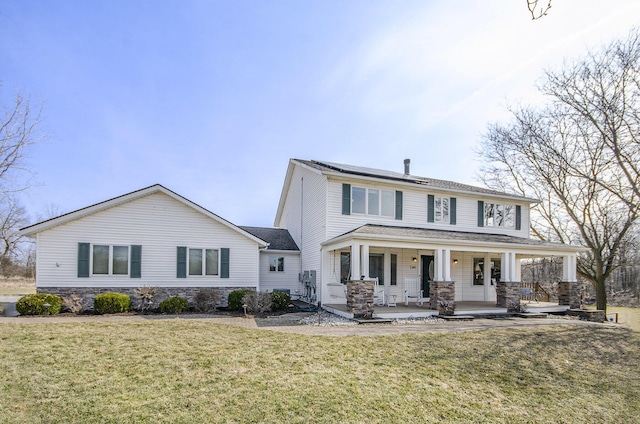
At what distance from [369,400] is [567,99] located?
1619 centimetres

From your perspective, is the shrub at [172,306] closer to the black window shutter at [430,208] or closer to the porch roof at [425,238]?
the porch roof at [425,238]

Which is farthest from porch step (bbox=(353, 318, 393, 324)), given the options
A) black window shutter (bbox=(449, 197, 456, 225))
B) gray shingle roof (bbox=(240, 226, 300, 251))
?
gray shingle roof (bbox=(240, 226, 300, 251))

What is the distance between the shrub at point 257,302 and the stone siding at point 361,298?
297cm

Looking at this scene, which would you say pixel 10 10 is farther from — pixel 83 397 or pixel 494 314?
pixel 494 314

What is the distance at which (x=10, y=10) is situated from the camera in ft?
31.2

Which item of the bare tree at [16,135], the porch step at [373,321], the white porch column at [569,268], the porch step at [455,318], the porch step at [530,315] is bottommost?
the porch step at [530,315]

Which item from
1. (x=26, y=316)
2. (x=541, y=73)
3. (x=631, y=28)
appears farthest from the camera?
(x=541, y=73)

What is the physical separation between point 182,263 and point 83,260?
3345 millimetres

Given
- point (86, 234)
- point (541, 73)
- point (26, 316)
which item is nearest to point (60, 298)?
point (26, 316)

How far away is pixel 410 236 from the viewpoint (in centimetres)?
1248

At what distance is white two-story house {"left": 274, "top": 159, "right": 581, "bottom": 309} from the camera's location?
A: 12961mm

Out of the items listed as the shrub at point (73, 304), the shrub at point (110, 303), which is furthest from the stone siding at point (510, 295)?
the shrub at point (73, 304)

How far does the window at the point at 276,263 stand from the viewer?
17.2 metres

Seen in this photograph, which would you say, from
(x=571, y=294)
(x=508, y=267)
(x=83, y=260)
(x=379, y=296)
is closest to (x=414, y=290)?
(x=379, y=296)
